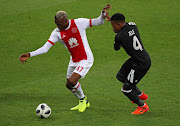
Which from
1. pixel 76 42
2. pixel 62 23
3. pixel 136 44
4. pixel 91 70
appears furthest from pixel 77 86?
pixel 91 70

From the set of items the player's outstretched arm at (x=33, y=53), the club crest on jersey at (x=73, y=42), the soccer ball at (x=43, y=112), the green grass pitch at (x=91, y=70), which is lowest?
the green grass pitch at (x=91, y=70)

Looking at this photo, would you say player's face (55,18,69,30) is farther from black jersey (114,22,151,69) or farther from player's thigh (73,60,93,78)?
black jersey (114,22,151,69)

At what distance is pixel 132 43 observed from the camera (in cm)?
737

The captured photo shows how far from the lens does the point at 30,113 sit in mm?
7883

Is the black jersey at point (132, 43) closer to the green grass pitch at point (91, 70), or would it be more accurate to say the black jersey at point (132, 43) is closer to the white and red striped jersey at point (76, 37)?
Answer: the white and red striped jersey at point (76, 37)

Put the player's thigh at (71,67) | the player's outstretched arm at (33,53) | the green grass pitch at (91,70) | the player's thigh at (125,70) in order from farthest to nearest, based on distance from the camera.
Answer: the player's thigh at (71,67) < the player's thigh at (125,70) < the green grass pitch at (91,70) < the player's outstretched arm at (33,53)

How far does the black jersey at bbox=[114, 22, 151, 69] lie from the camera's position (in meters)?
7.36

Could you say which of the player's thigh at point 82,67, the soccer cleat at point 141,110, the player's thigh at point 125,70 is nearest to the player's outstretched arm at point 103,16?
the player's thigh at point 82,67

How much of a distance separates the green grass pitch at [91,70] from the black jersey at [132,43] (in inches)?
47.6

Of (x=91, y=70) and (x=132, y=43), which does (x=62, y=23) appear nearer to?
(x=132, y=43)

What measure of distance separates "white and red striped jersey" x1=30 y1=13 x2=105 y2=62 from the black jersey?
71 centimetres

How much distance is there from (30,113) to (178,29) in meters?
9.57

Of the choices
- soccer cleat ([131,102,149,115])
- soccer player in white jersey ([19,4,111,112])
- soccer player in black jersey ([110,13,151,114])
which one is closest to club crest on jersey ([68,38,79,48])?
soccer player in white jersey ([19,4,111,112])

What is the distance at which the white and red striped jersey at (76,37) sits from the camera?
7.89m
